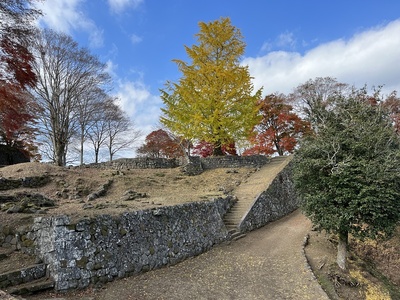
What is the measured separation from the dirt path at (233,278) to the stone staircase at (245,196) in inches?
41.8

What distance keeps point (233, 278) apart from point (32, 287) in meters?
5.06

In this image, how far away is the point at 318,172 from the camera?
8.95 metres

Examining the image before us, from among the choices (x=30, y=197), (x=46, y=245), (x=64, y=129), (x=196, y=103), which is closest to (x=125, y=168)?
(x=64, y=129)

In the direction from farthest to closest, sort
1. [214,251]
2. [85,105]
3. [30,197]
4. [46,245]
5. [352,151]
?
[85,105], [30,197], [214,251], [352,151], [46,245]

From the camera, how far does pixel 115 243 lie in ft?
22.9

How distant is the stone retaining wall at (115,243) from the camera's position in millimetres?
6133

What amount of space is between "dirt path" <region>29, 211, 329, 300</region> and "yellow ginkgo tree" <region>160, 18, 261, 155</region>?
947cm

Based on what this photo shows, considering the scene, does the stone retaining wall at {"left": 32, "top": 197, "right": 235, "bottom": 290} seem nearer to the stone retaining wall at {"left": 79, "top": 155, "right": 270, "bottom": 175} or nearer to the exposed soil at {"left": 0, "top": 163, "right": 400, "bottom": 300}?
the exposed soil at {"left": 0, "top": 163, "right": 400, "bottom": 300}

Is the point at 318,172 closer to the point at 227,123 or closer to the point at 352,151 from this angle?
the point at 352,151

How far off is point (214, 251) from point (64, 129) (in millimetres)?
14199

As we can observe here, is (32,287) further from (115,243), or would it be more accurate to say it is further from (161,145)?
(161,145)

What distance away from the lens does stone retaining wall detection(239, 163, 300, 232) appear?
12.2 metres

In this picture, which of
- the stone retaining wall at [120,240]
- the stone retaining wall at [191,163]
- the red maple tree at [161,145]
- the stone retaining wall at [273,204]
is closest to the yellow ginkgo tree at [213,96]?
the stone retaining wall at [191,163]

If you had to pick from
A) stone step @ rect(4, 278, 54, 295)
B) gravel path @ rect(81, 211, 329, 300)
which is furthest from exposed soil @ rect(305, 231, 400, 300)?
stone step @ rect(4, 278, 54, 295)
